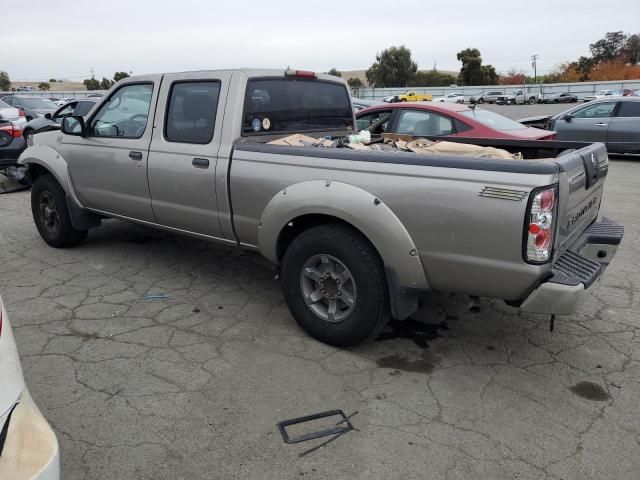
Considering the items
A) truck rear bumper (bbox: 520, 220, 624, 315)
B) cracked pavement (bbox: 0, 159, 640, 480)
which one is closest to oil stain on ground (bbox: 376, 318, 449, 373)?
cracked pavement (bbox: 0, 159, 640, 480)

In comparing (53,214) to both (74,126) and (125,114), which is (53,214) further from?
(125,114)

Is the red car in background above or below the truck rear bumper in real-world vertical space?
above

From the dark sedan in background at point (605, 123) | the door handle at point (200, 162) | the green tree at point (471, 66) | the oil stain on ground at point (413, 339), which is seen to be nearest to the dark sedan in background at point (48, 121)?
the door handle at point (200, 162)

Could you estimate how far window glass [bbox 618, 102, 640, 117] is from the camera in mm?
12062

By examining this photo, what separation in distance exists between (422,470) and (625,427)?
118 centimetres

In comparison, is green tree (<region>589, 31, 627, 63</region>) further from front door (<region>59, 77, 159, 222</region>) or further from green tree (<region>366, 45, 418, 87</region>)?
front door (<region>59, 77, 159, 222</region>)

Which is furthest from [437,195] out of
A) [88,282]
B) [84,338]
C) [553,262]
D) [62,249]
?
[62,249]

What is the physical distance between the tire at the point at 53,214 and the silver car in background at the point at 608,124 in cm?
1101

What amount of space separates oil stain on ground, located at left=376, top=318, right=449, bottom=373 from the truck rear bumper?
33.0 inches

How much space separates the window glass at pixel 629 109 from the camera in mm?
12062

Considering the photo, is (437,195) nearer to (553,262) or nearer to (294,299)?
(553,262)

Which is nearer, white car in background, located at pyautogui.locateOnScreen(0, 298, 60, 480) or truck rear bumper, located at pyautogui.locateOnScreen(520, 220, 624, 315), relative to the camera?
white car in background, located at pyautogui.locateOnScreen(0, 298, 60, 480)

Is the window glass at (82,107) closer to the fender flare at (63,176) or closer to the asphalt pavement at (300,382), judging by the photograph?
the fender flare at (63,176)

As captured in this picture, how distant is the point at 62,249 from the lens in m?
5.84
